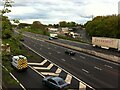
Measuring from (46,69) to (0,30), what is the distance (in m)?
25.4

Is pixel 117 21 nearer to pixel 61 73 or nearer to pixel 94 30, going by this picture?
pixel 94 30

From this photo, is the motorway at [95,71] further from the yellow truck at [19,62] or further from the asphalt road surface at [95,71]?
the yellow truck at [19,62]

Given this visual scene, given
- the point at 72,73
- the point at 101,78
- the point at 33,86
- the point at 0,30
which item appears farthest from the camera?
the point at 72,73

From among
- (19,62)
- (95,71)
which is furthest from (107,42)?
(19,62)

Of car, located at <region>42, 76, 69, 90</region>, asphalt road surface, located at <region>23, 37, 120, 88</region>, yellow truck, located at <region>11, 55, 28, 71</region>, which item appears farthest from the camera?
yellow truck, located at <region>11, 55, 28, 71</region>

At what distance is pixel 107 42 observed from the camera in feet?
209

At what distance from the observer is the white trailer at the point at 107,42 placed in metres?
59.2

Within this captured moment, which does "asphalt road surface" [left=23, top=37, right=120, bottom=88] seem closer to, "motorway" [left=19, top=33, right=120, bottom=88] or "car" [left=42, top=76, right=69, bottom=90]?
"motorway" [left=19, top=33, right=120, bottom=88]

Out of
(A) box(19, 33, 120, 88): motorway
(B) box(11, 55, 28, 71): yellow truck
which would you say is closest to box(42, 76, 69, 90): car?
(A) box(19, 33, 120, 88): motorway

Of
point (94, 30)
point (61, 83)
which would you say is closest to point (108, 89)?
point (61, 83)

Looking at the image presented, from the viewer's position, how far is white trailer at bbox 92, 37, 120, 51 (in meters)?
59.2

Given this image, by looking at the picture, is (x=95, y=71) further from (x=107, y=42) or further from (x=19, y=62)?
(x=107, y=42)

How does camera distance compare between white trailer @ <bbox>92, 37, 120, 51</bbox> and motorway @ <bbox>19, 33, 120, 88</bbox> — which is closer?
motorway @ <bbox>19, 33, 120, 88</bbox>

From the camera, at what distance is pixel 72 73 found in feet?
118
